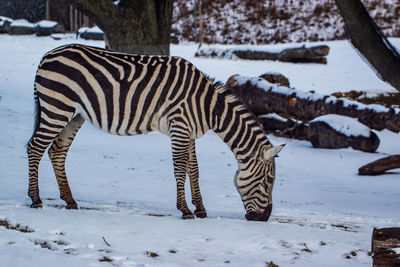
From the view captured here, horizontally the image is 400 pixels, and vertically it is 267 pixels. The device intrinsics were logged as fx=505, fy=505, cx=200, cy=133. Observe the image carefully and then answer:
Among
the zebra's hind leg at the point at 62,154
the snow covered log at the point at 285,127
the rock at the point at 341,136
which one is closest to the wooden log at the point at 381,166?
the rock at the point at 341,136

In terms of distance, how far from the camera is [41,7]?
26828mm

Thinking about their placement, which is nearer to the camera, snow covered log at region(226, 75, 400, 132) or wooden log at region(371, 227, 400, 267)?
wooden log at region(371, 227, 400, 267)

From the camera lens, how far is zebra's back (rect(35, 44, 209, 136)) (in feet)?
17.9

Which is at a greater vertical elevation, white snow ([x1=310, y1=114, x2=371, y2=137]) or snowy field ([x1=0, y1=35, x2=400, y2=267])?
white snow ([x1=310, y1=114, x2=371, y2=137])

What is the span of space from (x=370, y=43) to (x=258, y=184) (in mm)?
2131

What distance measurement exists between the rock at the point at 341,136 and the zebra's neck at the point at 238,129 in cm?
590

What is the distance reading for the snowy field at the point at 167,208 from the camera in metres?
4.05

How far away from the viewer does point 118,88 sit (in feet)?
18.3

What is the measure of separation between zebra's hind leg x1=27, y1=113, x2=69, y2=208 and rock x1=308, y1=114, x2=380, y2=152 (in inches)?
280

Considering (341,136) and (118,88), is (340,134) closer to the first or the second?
(341,136)

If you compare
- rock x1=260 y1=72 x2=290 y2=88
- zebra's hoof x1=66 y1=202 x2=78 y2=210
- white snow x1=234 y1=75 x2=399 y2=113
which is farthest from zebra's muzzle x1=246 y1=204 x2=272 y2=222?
rock x1=260 y1=72 x2=290 y2=88

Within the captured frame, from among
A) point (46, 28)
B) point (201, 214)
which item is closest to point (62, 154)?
point (201, 214)

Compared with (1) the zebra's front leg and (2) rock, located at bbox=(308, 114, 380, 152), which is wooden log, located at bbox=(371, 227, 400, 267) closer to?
(1) the zebra's front leg

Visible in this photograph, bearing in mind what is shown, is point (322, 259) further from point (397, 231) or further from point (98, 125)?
point (98, 125)
